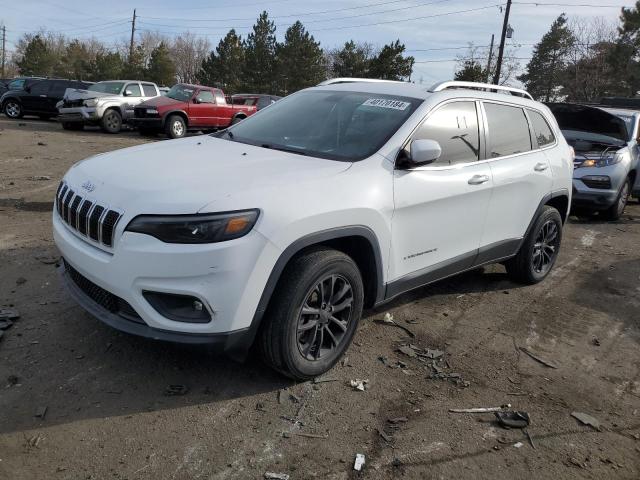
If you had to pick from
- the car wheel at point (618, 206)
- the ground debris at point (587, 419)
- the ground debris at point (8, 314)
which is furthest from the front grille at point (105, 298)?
the car wheel at point (618, 206)

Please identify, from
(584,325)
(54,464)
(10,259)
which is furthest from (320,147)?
(10,259)

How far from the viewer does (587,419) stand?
320 cm

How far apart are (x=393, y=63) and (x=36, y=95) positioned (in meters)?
25.9

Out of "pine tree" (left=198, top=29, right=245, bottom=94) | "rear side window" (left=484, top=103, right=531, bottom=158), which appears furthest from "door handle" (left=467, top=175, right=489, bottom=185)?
"pine tree" (left=198, top=29, right=245, bottom=94)

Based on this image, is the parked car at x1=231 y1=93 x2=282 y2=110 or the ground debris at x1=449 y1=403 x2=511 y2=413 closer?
the ground debris at x1=449 y1=403 x2=511 y2=413

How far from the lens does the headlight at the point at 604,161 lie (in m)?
8.75

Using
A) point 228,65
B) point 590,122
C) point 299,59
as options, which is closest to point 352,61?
point 299,59

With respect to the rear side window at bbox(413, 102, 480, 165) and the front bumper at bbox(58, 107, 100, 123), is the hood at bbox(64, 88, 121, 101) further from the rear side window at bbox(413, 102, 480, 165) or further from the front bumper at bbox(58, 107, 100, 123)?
the rear side window at bbox(413, 102, 480, 165)

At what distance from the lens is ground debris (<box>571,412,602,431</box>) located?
124 inches

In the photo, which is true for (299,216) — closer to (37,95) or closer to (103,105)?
(103,105)

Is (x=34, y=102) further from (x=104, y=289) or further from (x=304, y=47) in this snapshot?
(x=304, y=47)

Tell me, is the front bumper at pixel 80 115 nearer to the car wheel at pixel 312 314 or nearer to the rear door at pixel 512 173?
the rear door at pixel 512 173

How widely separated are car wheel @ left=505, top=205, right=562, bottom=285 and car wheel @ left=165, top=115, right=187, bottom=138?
1364 centimetres

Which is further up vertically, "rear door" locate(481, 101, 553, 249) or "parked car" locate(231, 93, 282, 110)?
"rear door" locate(481, 101, 553, 249)
